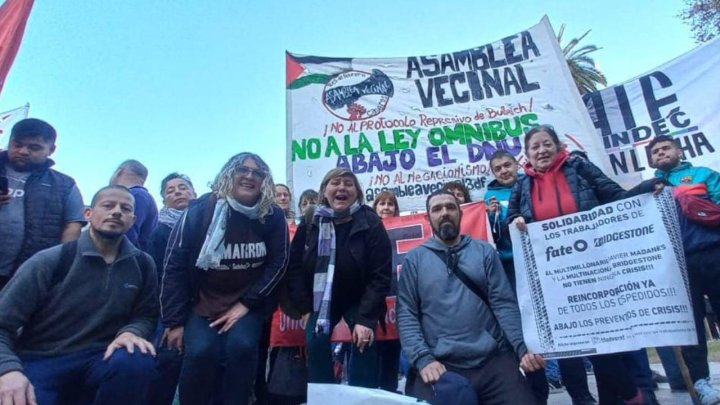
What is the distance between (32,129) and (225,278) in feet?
5.99

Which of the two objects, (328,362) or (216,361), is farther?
(328,362)

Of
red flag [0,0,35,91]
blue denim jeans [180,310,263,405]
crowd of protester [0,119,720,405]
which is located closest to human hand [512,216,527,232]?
crowd of protester [0,119,720,405]

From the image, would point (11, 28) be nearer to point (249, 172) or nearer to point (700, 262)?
point (249, 172)

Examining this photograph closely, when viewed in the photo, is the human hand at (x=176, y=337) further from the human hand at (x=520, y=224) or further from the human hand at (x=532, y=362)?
the human hand at (x=520, y=224)

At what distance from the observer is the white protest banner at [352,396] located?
7.40 feet

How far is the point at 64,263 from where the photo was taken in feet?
9.13

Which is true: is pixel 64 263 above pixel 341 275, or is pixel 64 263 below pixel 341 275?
above

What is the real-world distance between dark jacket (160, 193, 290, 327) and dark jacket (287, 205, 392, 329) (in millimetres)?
162

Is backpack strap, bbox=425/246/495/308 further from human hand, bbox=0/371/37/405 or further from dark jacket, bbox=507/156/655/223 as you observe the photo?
human hand, bbox=0/371/37/405

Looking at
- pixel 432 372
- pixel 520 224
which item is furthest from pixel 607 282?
pixel 432 372

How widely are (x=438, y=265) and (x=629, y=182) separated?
3247mm

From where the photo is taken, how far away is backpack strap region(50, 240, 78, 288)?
275 centimetres

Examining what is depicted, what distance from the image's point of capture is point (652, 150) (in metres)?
3.99

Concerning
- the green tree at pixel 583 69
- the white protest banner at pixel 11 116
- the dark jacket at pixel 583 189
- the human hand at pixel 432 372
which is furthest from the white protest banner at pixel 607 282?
the green tree at pixel 583 69
